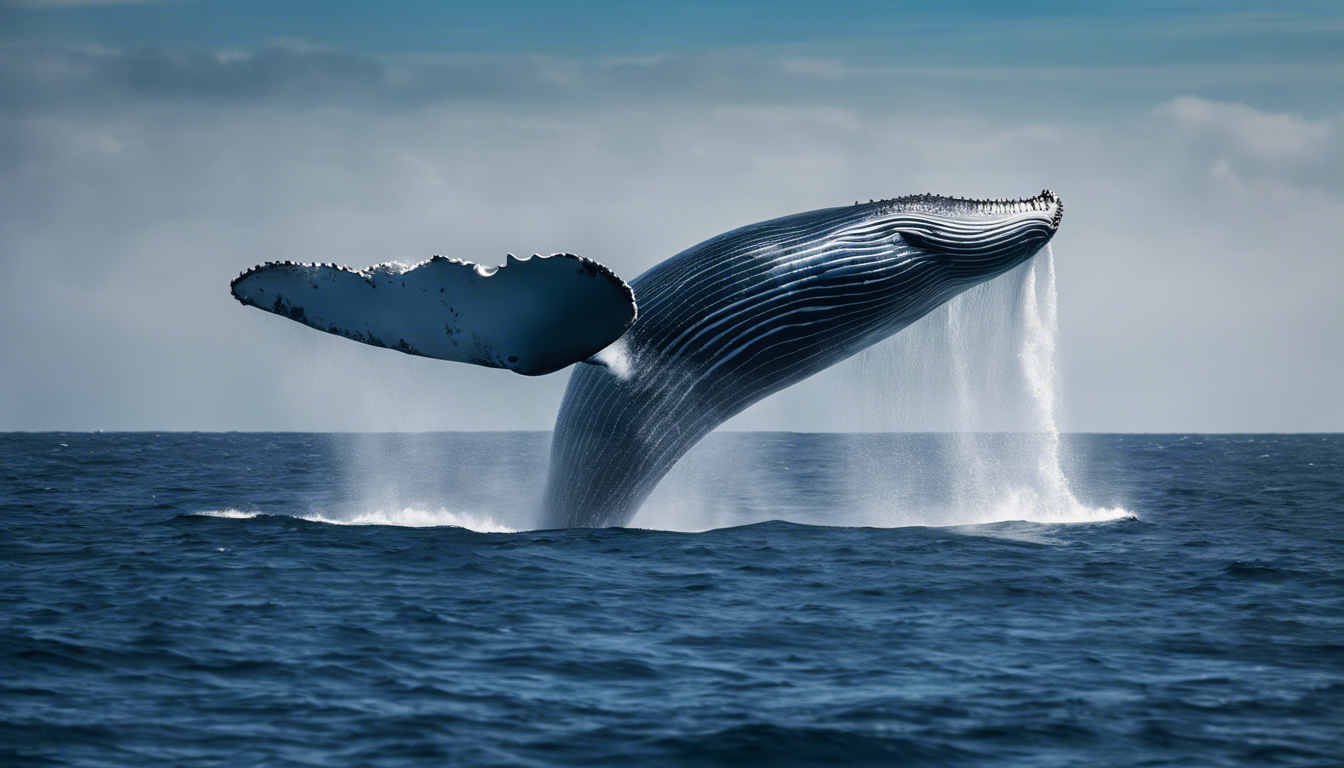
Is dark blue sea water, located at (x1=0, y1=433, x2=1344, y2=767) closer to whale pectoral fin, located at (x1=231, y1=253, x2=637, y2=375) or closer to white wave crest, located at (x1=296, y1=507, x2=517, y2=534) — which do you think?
white wave crest, located at (x1=296, y1=507, x2=517, y2=534)

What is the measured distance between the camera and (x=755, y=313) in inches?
464

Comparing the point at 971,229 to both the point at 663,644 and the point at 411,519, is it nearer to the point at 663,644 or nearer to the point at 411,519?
the point at 663,644

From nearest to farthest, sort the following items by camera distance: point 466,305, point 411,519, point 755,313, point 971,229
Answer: point 466,305 < point 755,313 < point 971,229 < point 411,519

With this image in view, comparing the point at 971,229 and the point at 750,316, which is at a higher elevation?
the point at 971,229

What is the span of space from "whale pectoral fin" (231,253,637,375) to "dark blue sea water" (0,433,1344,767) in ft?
7.12

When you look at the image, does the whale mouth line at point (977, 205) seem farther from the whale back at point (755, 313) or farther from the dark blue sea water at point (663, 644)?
the dark blue sea water at point (663, 644)

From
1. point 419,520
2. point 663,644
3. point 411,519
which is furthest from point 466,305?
point 411,519

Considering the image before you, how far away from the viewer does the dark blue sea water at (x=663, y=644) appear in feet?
22.9

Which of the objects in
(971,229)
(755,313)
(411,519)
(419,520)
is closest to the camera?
(755,313)

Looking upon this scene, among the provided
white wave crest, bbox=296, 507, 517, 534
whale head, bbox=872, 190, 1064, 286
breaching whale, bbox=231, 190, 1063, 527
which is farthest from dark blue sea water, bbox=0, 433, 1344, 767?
whale head, bbox=872, 190, 1064, 286

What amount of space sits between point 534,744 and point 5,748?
284 centimetres

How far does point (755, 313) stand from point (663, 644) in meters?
3.76

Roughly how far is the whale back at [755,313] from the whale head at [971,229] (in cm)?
1

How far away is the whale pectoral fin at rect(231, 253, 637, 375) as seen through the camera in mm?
8461
